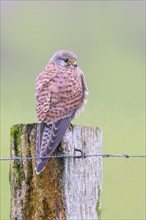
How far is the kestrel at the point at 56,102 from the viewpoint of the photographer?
5.99m

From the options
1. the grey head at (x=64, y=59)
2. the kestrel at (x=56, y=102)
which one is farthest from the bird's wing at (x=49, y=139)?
the grey head at (x=64, y=59)

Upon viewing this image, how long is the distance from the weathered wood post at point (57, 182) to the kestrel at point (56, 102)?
9 centimetres

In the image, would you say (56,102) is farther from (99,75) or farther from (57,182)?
(99,75)

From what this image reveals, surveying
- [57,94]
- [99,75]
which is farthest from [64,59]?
[99,75]

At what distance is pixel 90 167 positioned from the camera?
5.88 meters

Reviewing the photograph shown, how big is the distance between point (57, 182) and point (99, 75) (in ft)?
48.9

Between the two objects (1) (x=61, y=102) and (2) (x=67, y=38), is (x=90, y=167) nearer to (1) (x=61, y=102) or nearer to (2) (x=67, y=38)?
(1) (x=61, y=102)

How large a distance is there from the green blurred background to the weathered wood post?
4955 millimetres

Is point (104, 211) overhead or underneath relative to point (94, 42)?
underneath

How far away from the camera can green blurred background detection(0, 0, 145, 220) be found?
11.6 meters

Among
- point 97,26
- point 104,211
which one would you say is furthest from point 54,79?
point 97,26

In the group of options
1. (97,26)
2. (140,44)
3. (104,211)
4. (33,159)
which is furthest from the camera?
(97,26)

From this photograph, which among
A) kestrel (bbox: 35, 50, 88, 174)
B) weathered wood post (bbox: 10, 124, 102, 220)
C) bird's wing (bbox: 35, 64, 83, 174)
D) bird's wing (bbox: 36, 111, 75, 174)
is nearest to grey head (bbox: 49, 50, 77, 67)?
kestrel (bbox: 35, 50, 88, 174)

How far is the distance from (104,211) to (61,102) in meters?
4.39
